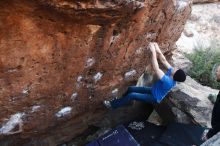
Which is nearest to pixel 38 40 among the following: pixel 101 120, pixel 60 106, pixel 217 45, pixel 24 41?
pixel 24 41

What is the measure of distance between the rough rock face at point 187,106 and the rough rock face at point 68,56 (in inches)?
27.4

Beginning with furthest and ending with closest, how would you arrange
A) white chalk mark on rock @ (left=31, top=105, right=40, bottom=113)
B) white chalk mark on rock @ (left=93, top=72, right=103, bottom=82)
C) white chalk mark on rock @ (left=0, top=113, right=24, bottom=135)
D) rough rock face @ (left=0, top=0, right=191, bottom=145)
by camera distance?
white chalk mark on rock @ (left=93, top=72, right=103, bottom=82), white chalk mark on rock @ (left=31, top=105, right=40, bottom=113), white chalk mark on rock @ (left=0, top=113, right=24, bottom=135), rough rock face @ (left=0, top=0, right=191, bottom=145)

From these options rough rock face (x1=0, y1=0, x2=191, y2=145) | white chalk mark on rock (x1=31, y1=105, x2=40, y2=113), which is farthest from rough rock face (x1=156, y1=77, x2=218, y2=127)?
white chalk mark on rock (x1=31, y1=105, x2=40, y2=113)

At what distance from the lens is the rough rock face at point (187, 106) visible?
4.72 meters

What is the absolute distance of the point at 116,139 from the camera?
4.43 meters

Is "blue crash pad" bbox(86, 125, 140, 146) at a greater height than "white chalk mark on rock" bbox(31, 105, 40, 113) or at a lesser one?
lesser

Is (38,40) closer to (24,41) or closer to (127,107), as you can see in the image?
(24,41)

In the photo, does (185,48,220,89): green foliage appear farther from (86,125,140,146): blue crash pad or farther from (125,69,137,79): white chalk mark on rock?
(86,125,140,146): blue crash pad

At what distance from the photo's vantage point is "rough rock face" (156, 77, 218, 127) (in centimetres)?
472

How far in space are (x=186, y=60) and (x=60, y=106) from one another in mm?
3095

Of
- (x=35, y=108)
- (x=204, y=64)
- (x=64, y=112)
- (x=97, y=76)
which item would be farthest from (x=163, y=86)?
(x=204, y=64)

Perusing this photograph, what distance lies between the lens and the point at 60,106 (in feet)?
12.6

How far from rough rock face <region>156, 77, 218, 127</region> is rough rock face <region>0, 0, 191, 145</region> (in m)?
0.70

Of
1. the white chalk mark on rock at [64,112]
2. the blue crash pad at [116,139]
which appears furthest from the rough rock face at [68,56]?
A: the blue crash pad at [116,139]
